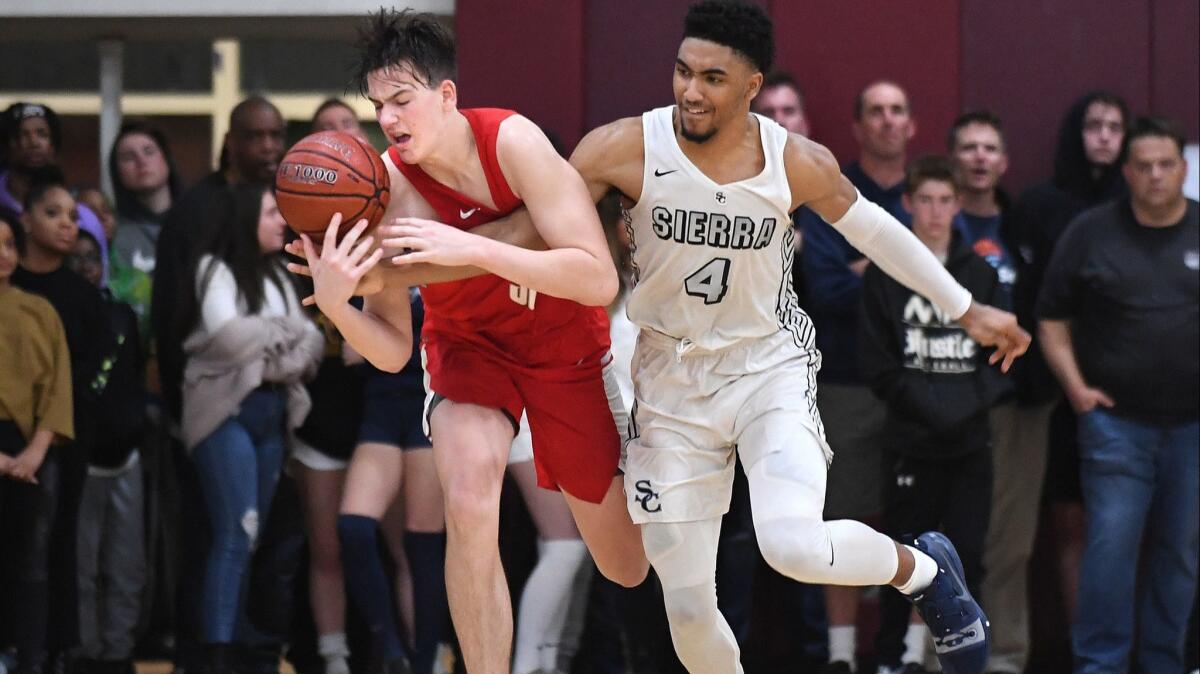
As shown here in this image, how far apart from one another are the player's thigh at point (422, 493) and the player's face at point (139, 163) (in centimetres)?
174

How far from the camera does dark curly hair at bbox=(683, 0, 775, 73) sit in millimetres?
4457

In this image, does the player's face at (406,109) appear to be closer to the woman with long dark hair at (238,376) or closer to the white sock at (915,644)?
the woman with long dark hair at (238,376)

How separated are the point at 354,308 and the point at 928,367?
2.60 metres

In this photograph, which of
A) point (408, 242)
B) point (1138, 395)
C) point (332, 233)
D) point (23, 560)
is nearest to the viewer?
point (408, 242)

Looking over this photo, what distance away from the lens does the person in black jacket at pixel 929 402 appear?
6133 millimetres

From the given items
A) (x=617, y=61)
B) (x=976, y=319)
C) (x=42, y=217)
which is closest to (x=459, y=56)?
(x=617, y=61)

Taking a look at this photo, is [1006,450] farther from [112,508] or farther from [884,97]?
[112,508]

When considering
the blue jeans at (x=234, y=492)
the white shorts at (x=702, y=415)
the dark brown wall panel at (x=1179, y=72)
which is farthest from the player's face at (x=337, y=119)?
the dark brown wall panel at (x=1179, y=72)

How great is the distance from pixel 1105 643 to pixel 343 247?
3.38 m

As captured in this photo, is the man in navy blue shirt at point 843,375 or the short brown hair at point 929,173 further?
the man in navy blue shirt at point 843,375

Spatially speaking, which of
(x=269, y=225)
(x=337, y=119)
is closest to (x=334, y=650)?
(x=269, y=225)

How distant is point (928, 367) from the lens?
6.19m

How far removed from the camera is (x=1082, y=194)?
6.80m

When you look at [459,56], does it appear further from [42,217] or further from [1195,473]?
[1195,473]
